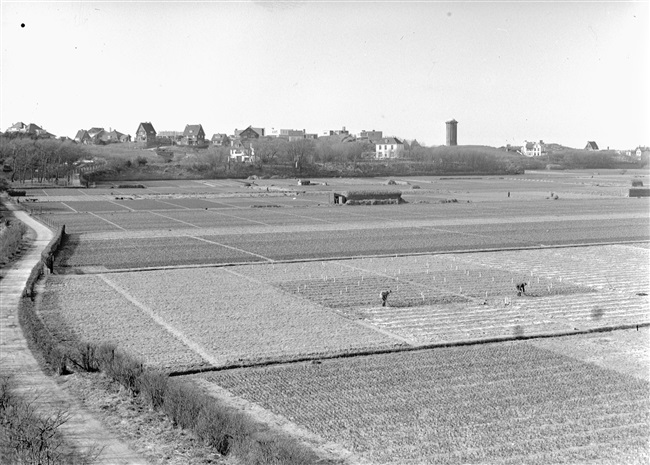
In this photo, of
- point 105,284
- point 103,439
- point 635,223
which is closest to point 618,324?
point 103,439

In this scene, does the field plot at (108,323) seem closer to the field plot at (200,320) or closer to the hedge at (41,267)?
the field plot at (200,320)

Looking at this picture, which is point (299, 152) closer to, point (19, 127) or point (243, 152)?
point (243, 152)

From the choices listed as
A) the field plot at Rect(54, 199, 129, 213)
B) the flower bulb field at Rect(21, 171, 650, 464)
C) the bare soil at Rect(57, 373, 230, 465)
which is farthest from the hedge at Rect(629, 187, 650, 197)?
the bare soil at Rect(57, 373, 230, 465)

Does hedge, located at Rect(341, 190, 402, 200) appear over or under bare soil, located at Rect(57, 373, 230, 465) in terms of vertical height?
over

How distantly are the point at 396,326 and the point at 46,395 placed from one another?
35.0ft

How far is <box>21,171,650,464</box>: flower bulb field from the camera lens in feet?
56.0

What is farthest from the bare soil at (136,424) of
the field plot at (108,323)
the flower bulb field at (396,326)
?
the field plot at (108,323)

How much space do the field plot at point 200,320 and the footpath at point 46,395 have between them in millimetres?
1322

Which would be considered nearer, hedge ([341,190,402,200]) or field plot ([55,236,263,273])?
field plot ([55,236,263,273])

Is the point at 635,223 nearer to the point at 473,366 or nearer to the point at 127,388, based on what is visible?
the point at 473,366

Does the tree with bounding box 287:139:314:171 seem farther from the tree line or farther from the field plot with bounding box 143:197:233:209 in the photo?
the field plot with bounding box 143:197:233:209

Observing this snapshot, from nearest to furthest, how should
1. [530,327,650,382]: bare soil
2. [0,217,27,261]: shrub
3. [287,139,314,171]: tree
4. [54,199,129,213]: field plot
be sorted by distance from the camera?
[530,327,650,382]: bare soil, [0,217,27,261]: shrub, [54,199,129,213]: field plot, [287,139,314,171]: tree

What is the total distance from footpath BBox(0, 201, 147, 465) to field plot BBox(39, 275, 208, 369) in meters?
1.12

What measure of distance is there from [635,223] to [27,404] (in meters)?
50.2
